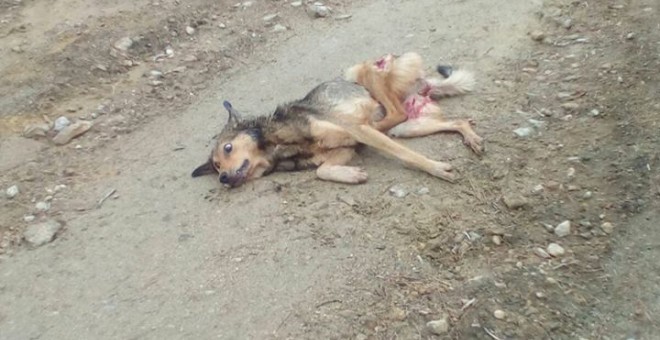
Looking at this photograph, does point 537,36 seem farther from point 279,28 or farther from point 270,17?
point 270,17

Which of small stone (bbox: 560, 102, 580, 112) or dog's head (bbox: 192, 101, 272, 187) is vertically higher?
small stone (bbox: 560, 102, 580, 112)

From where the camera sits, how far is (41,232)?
208 inches

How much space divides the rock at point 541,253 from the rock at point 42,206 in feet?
11.4

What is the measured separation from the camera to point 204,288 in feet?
14.7

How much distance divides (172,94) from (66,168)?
1268 millimetres

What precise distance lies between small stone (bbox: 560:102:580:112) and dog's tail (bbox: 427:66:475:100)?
2.43 feet

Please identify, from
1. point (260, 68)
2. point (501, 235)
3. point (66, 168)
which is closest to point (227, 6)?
point (260, 68)

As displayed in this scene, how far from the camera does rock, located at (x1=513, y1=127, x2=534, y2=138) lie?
529cm

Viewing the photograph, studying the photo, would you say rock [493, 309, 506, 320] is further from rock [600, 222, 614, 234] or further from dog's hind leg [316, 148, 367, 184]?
dog's hind leg [316, 148, 367, 184]

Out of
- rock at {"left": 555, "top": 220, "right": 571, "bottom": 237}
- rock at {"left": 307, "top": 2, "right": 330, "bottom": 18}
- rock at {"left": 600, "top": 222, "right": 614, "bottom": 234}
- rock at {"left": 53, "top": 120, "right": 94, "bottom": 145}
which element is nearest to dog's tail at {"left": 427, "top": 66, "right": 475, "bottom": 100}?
rock at {"left": 555, "top": 220, "right": 571, "bottom": 237}

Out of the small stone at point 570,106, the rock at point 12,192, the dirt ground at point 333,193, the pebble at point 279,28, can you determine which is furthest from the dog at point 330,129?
the pebble at point 279,28

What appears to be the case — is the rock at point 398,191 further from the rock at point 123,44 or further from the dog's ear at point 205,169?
the rock at point 123,44

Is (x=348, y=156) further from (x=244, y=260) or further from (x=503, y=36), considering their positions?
(x=503, y=36)

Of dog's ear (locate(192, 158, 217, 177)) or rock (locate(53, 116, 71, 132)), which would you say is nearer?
dog's ear (locate(192, 158, 217, 177))
